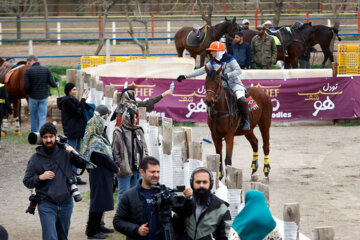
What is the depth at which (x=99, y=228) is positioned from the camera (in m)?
9.35

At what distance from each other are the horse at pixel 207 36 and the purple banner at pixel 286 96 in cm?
492

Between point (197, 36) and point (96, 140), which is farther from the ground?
point (197, 36)

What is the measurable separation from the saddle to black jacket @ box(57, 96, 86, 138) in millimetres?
12518

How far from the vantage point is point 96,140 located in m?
8.96

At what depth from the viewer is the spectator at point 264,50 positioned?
850 inches

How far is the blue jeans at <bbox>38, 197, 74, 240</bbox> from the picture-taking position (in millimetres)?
7656

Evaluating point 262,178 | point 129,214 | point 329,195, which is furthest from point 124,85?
point 129,214

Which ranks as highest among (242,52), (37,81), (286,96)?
(242,52)

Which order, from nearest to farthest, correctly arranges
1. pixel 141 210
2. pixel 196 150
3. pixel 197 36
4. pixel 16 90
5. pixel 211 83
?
1. pixel 141 210
2. pixel 196 150
3. pixel 211 83
4. pixel 16 90
5. pixel 197 36

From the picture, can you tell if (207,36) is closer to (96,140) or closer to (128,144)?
(128,144)

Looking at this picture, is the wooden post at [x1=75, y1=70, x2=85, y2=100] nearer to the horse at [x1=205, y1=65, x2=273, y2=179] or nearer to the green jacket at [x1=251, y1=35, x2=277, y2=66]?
the horse at [x1=205, y1=65, x2=273, y2=179]

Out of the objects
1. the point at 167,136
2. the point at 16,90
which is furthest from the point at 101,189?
the point at 16,90

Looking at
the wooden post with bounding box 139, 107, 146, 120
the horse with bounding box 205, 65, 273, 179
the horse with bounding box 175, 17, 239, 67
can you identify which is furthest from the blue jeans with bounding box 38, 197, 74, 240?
the horse with bounding box 175, 17, 239, 67

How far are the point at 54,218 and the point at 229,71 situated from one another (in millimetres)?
5587
